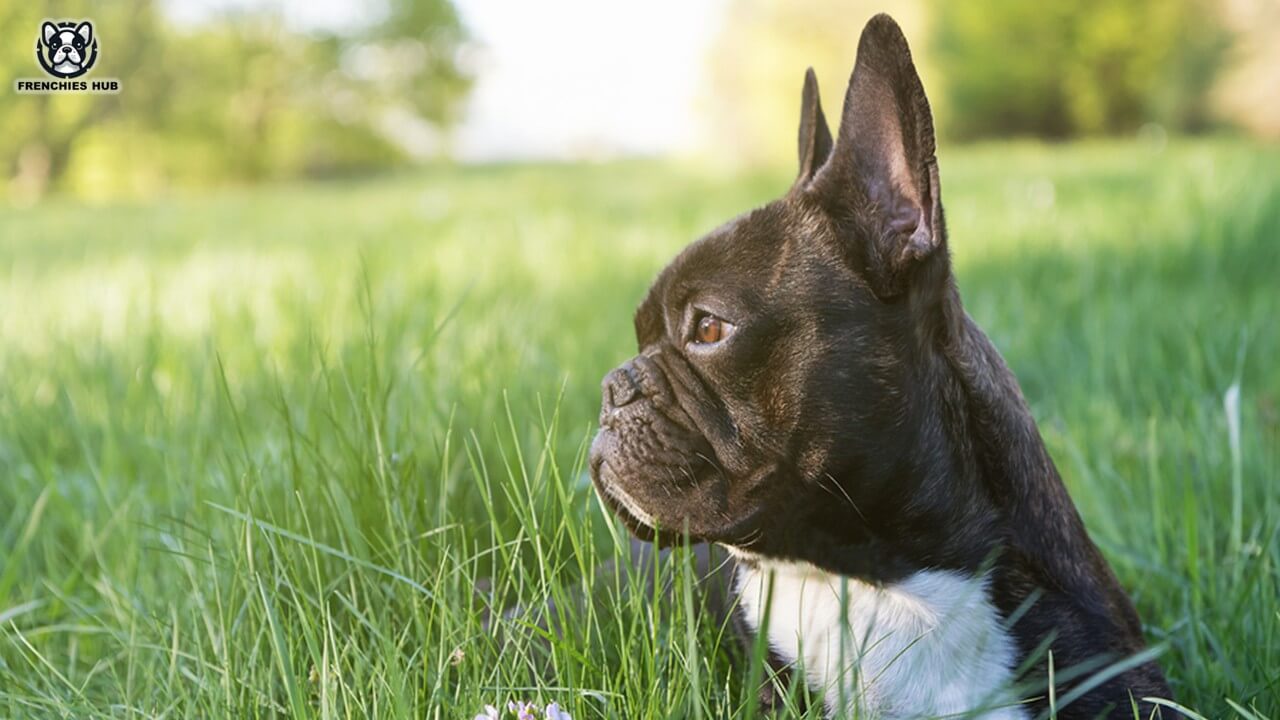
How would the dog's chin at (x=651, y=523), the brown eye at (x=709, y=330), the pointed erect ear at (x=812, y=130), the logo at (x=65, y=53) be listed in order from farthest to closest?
the logo at (x=65, y=53), the pointed erect ear at (x=812, y=130), the brown eye at (x=709, y=330), the dog's chin at (x=651, y=523)

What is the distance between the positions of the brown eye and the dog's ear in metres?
0.28

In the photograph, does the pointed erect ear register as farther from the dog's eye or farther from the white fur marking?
the white fur marking

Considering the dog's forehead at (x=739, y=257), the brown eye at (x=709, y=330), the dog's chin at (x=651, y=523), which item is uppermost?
the dog's forehead at (x=739, y=257)

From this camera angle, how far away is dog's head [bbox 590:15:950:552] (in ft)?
6.34

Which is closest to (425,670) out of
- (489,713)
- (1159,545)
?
(489,713)

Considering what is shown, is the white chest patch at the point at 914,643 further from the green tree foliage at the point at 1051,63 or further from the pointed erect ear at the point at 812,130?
the green tree foliage at the point at 1051,63

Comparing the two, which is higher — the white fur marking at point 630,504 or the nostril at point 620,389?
the nostril at point 620,389

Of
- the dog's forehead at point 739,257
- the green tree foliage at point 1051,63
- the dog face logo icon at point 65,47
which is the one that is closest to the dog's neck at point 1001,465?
the dog's forehead at point 739,257

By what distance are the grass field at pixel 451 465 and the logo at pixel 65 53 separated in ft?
3.34

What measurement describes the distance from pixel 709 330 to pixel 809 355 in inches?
8.6

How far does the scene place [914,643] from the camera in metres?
1.93

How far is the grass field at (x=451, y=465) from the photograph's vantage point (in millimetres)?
1841

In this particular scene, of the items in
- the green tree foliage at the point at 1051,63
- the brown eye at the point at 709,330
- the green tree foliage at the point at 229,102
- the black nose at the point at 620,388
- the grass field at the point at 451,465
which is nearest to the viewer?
the grass field at the point at 451,465

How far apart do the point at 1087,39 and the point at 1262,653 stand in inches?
997
